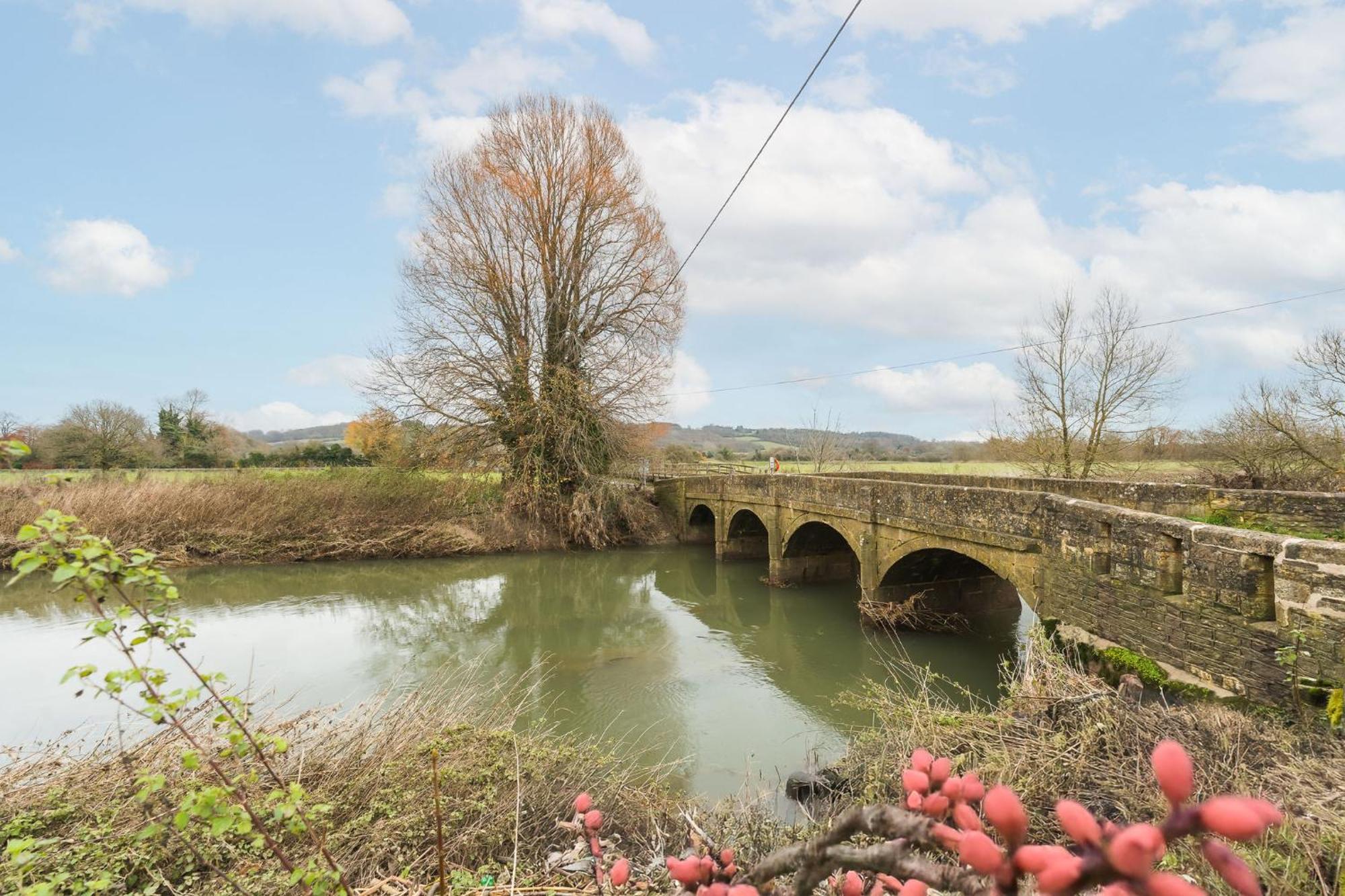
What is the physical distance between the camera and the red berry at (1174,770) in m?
0.55

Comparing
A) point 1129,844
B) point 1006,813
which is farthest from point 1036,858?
point 1129,844

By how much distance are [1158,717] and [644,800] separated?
3708 millimetres

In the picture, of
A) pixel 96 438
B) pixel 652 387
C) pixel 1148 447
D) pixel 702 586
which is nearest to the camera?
pixel 702 586

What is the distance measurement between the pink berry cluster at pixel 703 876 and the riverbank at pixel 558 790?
63.7 inches

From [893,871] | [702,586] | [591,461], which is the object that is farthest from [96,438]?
[893,871]

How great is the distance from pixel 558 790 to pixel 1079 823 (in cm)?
469

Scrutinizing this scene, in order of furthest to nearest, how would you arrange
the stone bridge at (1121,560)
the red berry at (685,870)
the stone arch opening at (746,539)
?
1. the stone arch opening at (746,539)
2. the stone bridge at (1121,560)
3. the red berry at (685,870)

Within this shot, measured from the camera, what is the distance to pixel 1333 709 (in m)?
4.59

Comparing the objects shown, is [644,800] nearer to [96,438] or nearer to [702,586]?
[702,586]

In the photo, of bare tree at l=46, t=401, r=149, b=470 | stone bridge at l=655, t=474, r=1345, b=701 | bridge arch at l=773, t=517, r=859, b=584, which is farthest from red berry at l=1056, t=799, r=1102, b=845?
bare tree at l=46, t=401, r=149, b=470

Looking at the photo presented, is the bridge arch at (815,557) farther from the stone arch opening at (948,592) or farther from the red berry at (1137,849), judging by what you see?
the red berry at (1137,849)

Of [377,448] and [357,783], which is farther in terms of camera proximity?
[377,448]

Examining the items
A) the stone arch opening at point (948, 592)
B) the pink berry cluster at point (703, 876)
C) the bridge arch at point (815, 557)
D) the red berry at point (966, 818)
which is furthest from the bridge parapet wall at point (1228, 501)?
the red berry at point (966, 818)

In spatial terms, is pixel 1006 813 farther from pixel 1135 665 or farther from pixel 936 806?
pixel 1135 665
